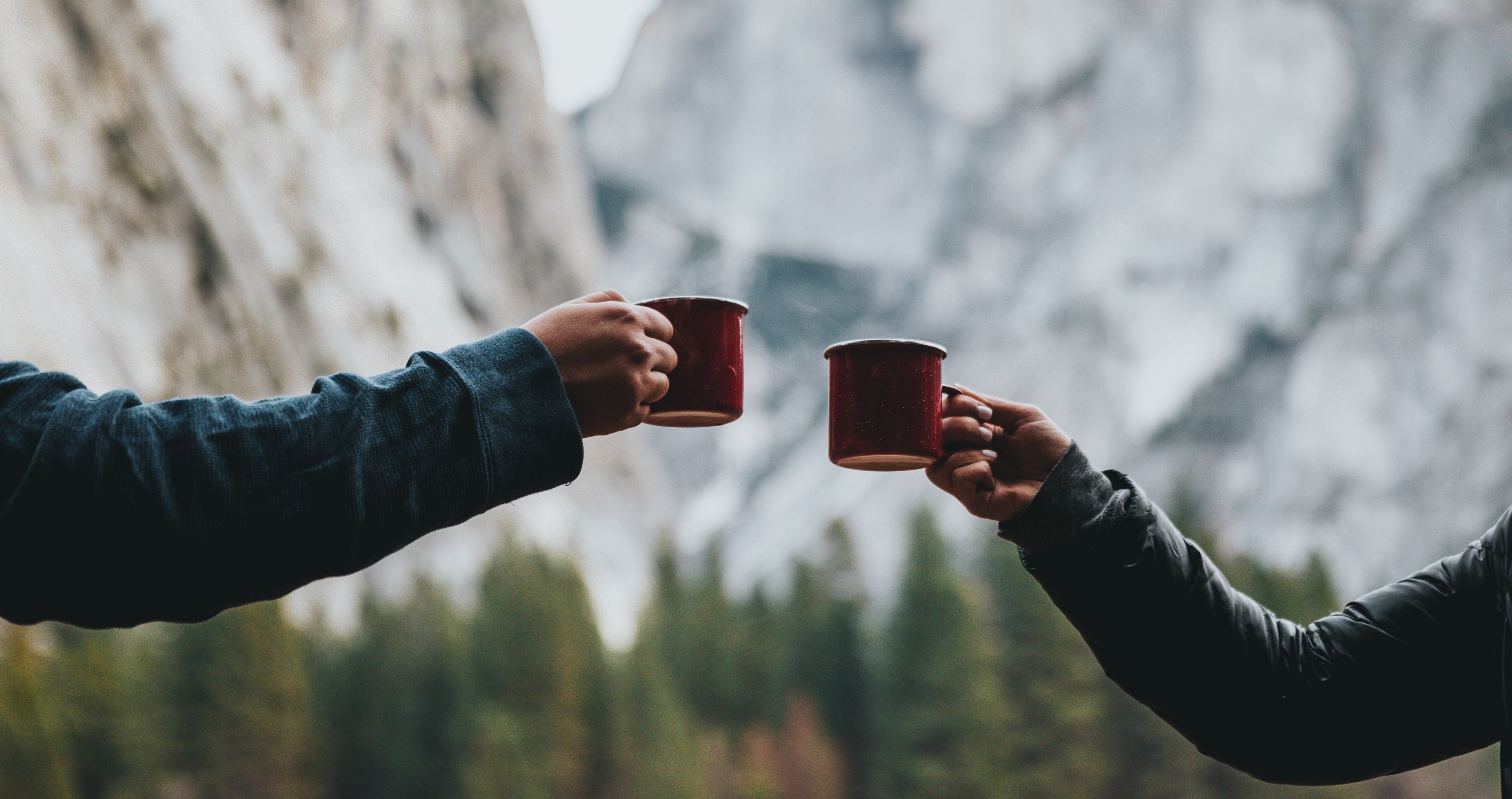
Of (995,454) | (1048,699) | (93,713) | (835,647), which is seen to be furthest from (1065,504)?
(835,647)

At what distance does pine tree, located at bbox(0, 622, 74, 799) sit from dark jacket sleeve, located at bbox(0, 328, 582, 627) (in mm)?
18546

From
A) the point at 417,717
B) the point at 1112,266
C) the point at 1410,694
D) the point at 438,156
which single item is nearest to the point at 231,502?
the point at 1410,694

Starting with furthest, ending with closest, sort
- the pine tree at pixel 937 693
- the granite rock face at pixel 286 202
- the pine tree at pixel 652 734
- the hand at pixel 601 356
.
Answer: the pine tree at pixel 937 693, the granite rock face at pixel 286 202, the pine tree at pixel 652 734, the hand at pixel 601 356

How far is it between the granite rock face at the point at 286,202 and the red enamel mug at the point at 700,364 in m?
19.6

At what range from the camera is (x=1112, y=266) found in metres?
57.5

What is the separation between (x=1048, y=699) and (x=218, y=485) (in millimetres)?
23352

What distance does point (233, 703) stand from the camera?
20875mm

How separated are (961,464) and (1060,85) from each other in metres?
68.3

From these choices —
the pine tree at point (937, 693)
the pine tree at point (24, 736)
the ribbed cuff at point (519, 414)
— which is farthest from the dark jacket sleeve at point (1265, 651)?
the pine tree at point (937, 693)

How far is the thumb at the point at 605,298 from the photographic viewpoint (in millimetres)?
1731

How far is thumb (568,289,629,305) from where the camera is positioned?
1731 mm

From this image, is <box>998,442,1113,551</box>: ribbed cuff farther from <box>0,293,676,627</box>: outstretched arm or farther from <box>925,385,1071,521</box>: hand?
<box>0,293,676,627</box>: outstretched arm

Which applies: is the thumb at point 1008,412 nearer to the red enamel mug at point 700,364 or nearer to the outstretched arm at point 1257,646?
the outstretched arm at point 1257,646

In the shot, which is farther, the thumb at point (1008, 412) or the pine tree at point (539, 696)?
the pine tree at point (539, 696)
